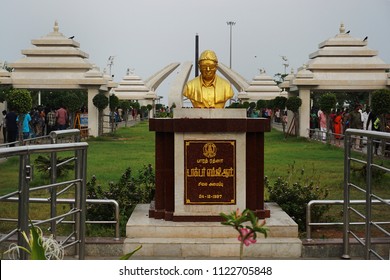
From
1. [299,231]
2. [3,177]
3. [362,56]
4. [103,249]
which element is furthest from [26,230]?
[362,56]

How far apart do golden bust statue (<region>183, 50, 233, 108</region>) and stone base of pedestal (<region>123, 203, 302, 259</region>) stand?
1575 mm

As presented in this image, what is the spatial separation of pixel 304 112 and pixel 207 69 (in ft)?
60.0

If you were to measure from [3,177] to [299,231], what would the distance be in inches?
148

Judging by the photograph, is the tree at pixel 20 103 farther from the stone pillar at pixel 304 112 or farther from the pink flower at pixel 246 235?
the pink flower at pixel 246 235

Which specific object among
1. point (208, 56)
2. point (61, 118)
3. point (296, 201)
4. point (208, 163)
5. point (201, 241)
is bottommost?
point (201, 241)

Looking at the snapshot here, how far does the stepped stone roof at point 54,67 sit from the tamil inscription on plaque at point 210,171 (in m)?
18.2

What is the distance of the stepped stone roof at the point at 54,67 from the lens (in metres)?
25.8

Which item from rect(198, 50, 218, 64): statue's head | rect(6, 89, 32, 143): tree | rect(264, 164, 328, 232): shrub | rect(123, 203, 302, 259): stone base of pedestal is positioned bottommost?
rect(123, 203, 302, 259): stone base of pedestal

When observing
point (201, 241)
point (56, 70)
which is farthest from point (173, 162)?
point (56, 70)

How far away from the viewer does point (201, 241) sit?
7.40 meters

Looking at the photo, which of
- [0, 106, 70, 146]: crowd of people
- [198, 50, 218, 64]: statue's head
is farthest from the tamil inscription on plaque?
[0, 106, 70, 146]: crowd of people

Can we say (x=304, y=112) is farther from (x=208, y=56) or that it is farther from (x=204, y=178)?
(x=204, y=178)

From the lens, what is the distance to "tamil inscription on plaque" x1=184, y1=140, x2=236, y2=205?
7852 mm

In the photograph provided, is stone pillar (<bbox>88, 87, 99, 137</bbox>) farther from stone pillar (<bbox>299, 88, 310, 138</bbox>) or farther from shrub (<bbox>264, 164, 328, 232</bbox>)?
shrub (<bbox>264, 164, 328, 232</bbox>)
